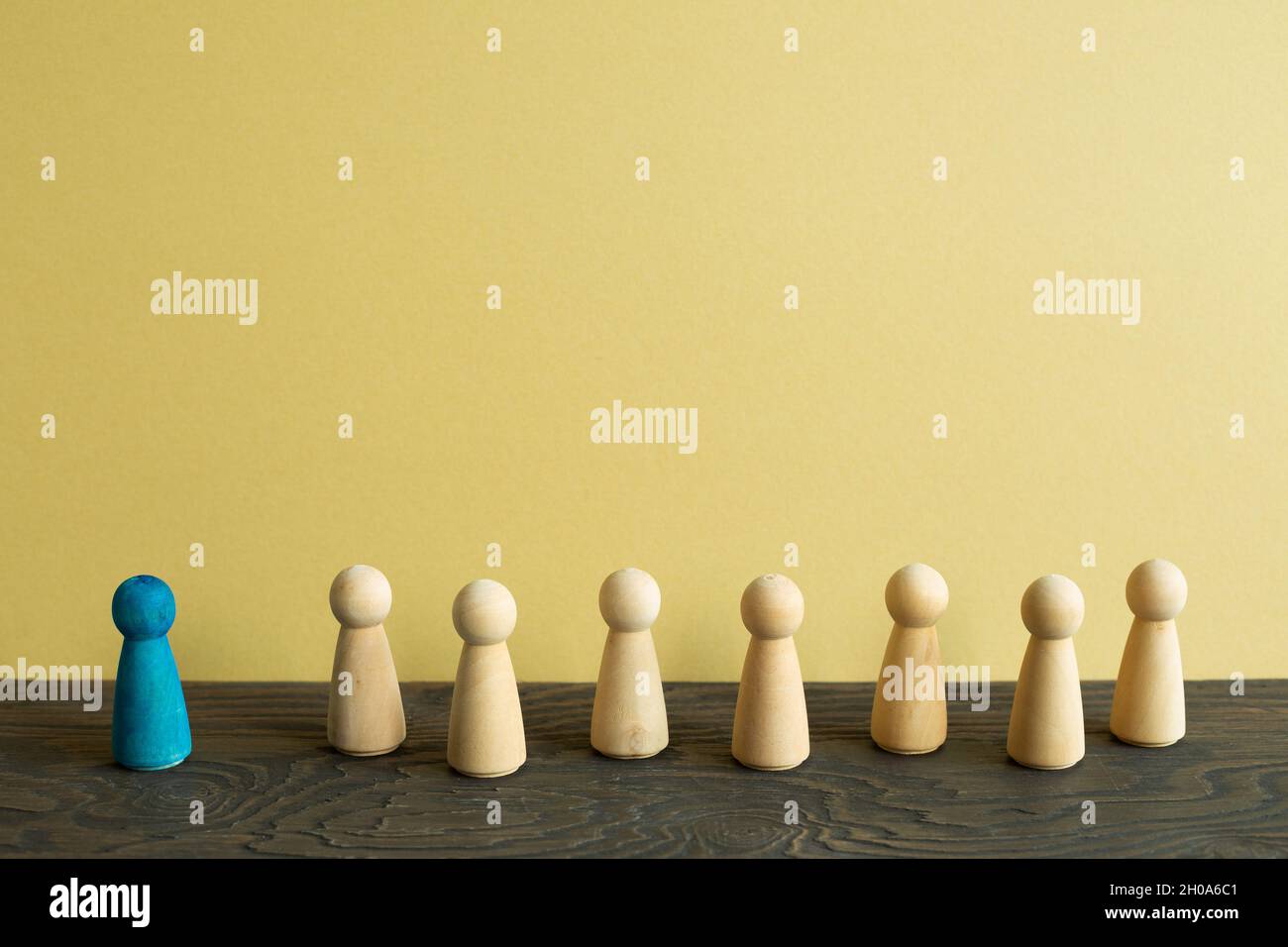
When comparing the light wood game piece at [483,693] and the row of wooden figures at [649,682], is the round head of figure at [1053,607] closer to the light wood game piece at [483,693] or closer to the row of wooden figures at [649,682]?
the row of wooden figures at [649,682]

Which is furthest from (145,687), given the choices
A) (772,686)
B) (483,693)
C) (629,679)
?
(772,686)

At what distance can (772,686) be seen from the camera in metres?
0.79

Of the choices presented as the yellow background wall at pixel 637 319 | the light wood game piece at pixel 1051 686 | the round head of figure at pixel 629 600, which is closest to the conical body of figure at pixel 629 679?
the round head of figure at pixel 629 600

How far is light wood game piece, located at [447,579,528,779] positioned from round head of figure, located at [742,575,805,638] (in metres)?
0.19

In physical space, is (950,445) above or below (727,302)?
below

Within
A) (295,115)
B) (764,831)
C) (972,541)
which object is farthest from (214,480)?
(972,541)

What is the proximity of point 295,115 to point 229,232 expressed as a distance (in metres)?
0.12

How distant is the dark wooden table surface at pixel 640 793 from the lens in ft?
2.23

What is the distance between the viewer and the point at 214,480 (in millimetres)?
953

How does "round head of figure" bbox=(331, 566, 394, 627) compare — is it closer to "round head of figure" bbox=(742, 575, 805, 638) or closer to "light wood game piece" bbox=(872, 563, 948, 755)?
"round head of figure" bbox=(742, 575, 805, 638)

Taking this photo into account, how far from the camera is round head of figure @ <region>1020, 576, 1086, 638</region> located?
783mm
